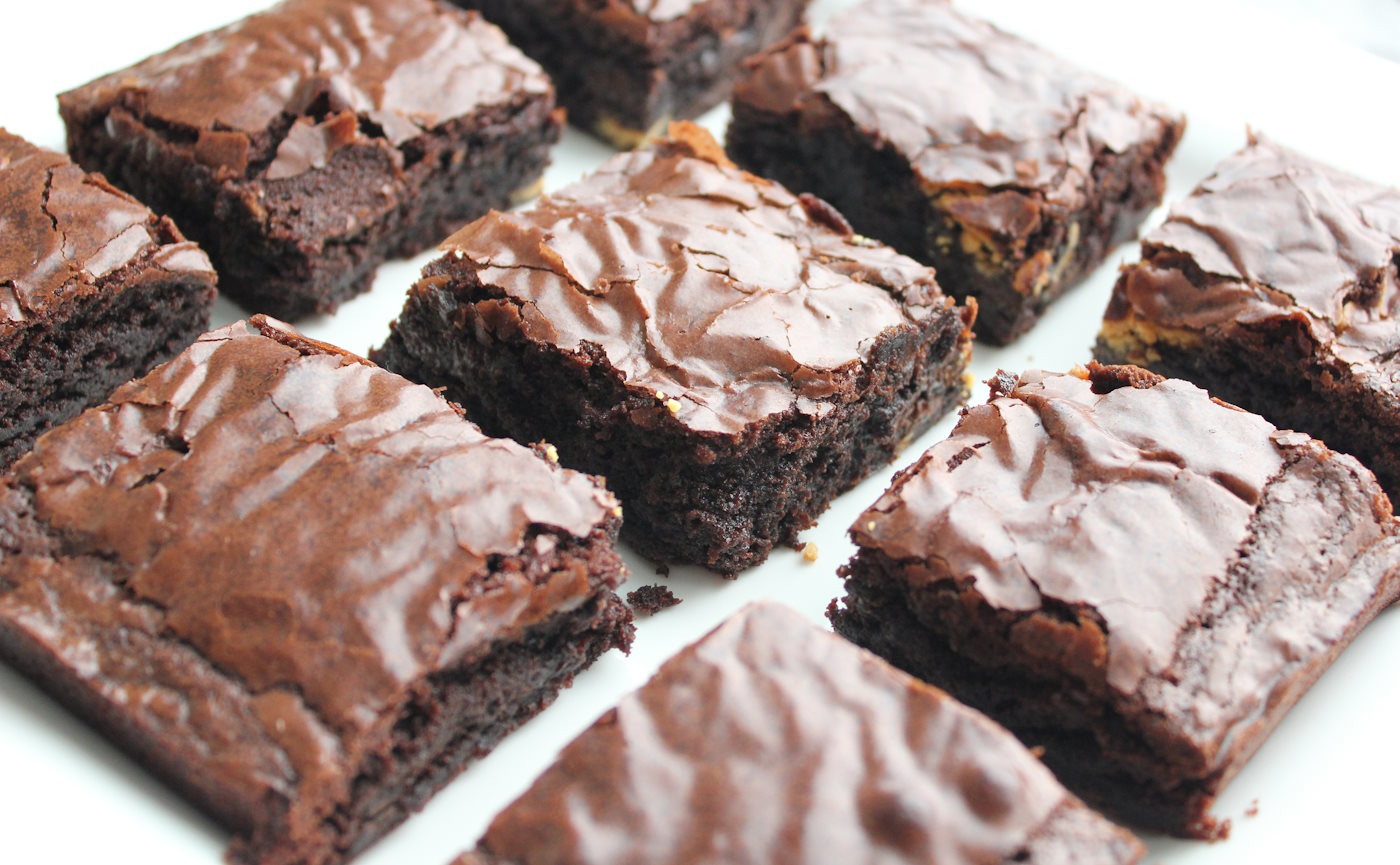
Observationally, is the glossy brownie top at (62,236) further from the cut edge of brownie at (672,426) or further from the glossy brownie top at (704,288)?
the glossy brownie top at (704,288)

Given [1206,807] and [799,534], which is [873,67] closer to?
[799,534]

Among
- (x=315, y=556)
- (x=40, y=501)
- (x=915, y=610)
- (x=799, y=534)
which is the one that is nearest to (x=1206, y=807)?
(x=915, y=610)

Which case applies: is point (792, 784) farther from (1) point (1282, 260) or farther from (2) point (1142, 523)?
(1) point (1282, 260)

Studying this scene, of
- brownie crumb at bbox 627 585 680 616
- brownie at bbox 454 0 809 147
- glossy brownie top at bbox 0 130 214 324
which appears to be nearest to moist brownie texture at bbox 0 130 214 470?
glossy brownie top at bbox 0 130 214 324

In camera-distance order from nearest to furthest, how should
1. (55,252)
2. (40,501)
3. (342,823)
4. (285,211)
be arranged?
(342,823) < (40,501) < (55,252) < (285,211)

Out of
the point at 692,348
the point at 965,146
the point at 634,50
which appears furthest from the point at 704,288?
the point at 634,50

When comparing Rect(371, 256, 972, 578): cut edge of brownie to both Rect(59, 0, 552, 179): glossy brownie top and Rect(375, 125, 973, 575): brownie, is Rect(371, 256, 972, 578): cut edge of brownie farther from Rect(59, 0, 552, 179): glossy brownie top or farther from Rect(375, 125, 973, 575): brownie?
Rect(59, 0, 552, 179): glossy brownie top

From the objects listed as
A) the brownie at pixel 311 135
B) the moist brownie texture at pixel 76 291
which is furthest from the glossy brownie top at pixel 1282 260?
the moist brownie texture at pixel 76 291
